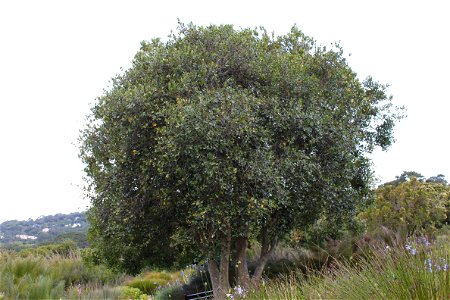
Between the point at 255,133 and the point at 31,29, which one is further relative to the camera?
the point at 31,29

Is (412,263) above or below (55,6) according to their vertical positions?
below

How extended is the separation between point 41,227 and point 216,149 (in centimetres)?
5920

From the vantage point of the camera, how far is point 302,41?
44.9 feet

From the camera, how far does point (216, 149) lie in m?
8.96

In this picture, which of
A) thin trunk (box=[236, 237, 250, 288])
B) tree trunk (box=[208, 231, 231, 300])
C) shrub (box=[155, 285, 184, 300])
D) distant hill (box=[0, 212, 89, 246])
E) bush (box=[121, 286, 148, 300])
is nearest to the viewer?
tree trunk (box=[208, 231, 231, 300])

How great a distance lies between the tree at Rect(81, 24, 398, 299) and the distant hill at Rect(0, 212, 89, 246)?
4422cm

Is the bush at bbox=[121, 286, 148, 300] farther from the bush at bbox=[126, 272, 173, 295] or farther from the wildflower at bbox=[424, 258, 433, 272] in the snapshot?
the wildflower at bbox=[424, 258, 433, 272]

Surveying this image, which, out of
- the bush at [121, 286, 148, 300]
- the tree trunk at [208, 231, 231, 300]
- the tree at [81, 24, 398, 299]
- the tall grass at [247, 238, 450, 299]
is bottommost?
the bush at [121, 286, 148, 300]

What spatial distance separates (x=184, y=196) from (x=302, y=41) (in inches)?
267

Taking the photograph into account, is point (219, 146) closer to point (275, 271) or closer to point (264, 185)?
point (264, 185)

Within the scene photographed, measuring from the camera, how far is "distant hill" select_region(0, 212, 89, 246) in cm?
5378

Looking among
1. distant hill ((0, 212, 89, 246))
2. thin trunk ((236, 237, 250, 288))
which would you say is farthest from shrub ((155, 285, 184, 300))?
distant hill ((0, 212, 89, 246))

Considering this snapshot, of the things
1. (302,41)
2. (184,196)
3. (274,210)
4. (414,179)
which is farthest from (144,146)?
(414,179)

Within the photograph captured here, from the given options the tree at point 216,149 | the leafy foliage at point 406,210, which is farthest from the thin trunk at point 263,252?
the leafy foliage at point 406,210
